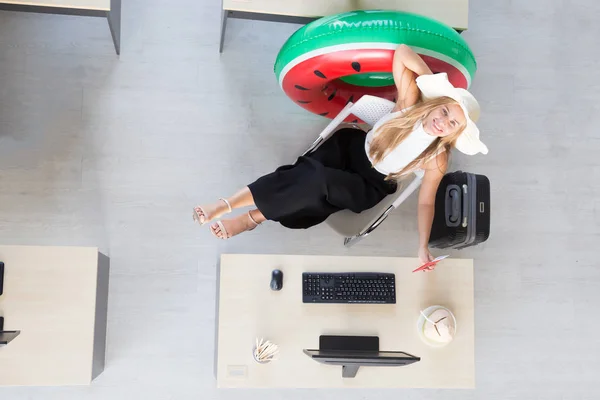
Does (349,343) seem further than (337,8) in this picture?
No

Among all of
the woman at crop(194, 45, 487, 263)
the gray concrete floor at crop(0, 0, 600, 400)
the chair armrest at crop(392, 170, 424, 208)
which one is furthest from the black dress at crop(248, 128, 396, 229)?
the gray concrete floor at crop(0, 0, 600, 400)

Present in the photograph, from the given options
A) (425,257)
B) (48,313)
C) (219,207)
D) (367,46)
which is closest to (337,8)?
(367,46)

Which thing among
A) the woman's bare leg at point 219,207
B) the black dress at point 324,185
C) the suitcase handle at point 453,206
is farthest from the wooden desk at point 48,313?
the suitcase handle at point 453,206

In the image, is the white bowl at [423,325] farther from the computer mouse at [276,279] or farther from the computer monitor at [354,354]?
the computer mouse at [276,279]

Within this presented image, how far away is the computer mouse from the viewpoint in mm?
2008

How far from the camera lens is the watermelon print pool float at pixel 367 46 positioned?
6.70 feet

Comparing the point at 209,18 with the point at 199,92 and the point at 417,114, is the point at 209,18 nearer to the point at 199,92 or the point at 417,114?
the point at 199,92

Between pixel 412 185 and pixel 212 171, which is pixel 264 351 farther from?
pixel 212 171

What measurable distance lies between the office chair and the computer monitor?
471 millimetres

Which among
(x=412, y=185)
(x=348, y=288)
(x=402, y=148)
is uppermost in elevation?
(x=402, y=148)

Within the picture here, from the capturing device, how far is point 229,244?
2.66 meters

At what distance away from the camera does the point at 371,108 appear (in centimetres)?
221

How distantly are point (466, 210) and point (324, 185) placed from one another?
0.69 m

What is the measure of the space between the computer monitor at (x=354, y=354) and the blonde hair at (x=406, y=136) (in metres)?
0.66
